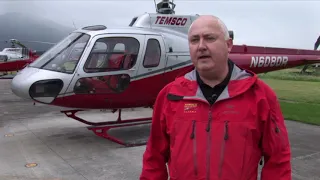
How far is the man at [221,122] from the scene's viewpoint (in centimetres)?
175

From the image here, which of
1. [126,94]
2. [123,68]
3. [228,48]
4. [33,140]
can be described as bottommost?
[33,140]

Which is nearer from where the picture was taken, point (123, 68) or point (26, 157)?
point (26, 157)

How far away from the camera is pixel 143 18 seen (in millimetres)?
7340

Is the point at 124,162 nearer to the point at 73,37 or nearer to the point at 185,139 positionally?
the point at 73,37

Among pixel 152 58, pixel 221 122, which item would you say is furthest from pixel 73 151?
pixel 221 122

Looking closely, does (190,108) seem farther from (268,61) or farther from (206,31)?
(268,61)

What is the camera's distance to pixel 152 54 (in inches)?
266

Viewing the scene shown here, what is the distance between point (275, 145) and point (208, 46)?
636 millimetres

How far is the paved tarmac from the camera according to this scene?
4891 millimetres

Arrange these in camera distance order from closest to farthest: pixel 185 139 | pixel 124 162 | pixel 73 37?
pixel 185 139 → pixel 124 162 → pixel 73 37

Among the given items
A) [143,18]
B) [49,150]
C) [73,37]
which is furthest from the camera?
[143,18]

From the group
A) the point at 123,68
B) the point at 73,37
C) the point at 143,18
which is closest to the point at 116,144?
the point at 123,68

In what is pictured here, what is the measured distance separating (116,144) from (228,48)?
4.97m

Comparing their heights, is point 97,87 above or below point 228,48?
below
